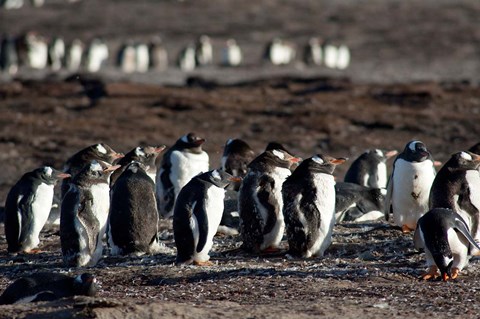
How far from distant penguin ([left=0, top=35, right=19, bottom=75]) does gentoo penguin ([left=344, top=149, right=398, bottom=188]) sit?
914 inches

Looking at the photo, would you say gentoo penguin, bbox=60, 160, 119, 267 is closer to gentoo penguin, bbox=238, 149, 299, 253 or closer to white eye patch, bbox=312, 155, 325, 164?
gentoo penguin, bbox=238, 149, 299, 253

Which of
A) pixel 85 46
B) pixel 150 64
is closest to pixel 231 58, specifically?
pixel 150 64

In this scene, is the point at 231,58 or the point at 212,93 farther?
the point at 231,58

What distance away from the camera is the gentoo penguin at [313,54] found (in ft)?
123

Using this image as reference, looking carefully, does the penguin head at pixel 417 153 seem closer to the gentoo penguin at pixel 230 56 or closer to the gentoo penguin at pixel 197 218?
the gentoo penguin at pixel 197 218

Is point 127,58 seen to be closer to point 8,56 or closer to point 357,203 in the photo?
point 8,56

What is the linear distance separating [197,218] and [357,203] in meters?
3.06

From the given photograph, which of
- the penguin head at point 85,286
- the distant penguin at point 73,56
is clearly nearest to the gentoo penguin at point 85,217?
the penguin head at point 85,286

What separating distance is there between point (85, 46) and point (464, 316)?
36015 millimetres

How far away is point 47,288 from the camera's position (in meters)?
7.91

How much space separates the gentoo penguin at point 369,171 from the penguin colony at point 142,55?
72.8 ft

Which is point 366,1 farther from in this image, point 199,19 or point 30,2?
point 30,2

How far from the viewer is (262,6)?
47375 mm

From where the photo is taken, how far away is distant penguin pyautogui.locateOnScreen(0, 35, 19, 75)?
35847mm
